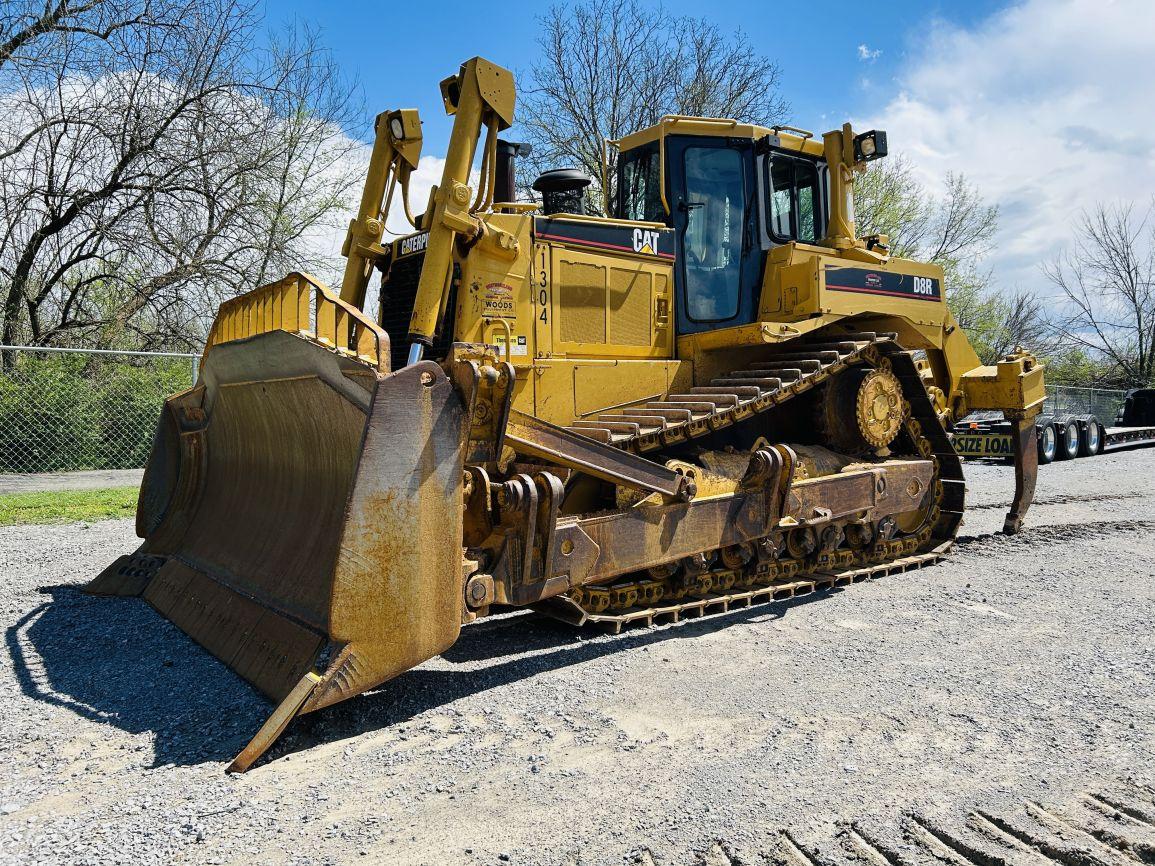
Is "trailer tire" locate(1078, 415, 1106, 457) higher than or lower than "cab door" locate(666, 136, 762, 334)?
lower

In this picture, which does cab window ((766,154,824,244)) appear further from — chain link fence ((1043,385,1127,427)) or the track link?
chain link fence ((1043,385,1127,427))

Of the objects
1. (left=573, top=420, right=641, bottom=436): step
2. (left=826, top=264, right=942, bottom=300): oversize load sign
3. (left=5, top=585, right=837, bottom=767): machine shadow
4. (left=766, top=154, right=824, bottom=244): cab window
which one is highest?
(left=766, top=154, right=824, bottom=244): cab window

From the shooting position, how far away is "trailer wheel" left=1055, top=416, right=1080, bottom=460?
1745 cm

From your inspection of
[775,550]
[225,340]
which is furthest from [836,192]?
[225,340]

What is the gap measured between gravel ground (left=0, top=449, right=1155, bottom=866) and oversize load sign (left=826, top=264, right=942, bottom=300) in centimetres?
254

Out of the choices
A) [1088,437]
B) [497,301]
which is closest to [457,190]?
[497,301]

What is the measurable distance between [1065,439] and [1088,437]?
1106 millimetres

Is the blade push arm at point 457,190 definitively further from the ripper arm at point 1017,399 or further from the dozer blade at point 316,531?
the ripper arm at point 1017,399

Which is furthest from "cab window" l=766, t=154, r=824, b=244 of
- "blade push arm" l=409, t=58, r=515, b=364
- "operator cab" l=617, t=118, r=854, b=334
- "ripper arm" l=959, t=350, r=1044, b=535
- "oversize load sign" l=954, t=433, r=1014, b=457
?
"oversize load sign" l=954, t=433, r=1014, b=457

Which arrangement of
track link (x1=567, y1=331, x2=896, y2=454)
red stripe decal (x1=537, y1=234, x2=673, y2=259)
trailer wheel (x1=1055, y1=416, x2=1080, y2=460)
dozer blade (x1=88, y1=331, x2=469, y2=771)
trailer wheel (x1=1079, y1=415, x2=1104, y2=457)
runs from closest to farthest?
dozer blade (x1=88, y1=331, x2=469, y2=771) < track link (x1=567, y1=331, x2=896, y2=454) < red stripe decal (x1=537, y1=234, x2=673, y2=259) < trailer wheel (x1=1055, y1=416, x2=1080, y2=460) < trailer wheel (x1=1079, y1=415, x2=1104, y2=457)

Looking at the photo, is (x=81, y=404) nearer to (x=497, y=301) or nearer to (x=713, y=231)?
(x=497, y=301)

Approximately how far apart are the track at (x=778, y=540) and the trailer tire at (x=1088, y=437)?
13.3m

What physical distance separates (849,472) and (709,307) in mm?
1598

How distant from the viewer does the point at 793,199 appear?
6.80 meters
